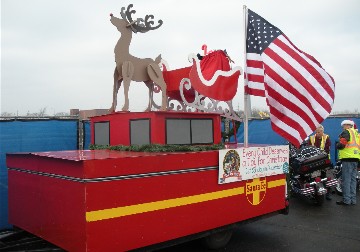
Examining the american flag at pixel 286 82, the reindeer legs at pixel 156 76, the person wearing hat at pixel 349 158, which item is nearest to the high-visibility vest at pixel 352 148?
the person wearing hat at pixel 349 158

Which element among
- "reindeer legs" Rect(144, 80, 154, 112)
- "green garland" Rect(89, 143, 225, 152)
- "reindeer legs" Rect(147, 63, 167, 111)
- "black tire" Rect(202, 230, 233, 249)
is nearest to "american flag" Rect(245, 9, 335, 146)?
"reindeer legs" Rect(147, 63, 167, 111)

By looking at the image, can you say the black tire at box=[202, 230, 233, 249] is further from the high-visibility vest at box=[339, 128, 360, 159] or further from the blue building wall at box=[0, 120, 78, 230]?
the high-visibility vest at box=[339, 128, 360, 159]

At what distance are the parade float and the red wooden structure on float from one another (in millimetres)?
13

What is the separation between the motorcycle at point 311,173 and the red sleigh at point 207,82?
123 inches

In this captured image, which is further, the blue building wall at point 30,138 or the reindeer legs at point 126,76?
the blue building wall at point 30,138

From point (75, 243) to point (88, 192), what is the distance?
646 mm

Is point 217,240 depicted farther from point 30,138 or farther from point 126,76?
point 30,138

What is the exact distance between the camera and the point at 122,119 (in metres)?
5.84

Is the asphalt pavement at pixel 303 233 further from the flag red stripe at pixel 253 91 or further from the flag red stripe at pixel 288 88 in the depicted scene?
the flag red stripe at pixel 253 91

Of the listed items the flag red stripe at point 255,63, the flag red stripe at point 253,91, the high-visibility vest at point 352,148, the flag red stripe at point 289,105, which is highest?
the flag red stripe at point 255,63

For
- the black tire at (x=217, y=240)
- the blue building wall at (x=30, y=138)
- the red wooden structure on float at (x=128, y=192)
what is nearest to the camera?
the red wooden structure on float at (x=128, y=192)

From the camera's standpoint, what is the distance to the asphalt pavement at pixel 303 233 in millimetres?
6172

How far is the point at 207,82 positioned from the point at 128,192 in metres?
3.01

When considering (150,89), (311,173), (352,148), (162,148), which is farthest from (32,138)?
(352,148)
